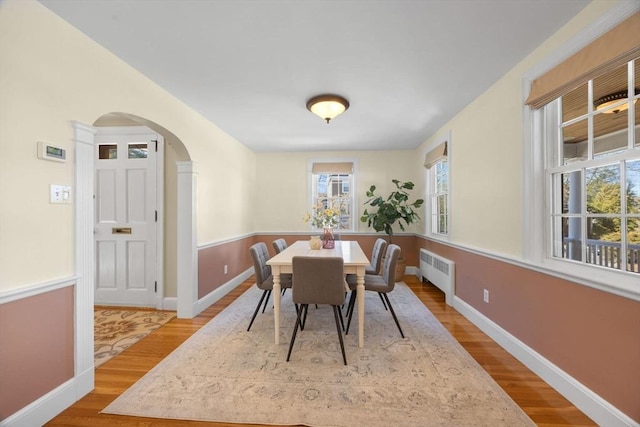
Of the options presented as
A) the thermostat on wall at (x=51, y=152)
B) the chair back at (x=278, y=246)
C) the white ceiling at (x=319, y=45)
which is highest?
the white ceiling at (x=319, y=45)

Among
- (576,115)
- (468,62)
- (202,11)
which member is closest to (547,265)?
(576,115)

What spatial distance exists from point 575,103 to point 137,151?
436 cm

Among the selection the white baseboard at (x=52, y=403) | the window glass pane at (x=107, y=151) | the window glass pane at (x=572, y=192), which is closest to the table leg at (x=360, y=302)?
the window glass pane at (x=572, y=192)

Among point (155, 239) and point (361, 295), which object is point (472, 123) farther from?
point (155, 239)

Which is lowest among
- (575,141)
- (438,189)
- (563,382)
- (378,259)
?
(563,382)

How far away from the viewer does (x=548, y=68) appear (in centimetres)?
191

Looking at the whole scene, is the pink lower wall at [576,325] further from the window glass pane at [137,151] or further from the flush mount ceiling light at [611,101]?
the window glass pane at [137,151]

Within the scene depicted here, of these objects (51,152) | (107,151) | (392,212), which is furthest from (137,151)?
(392,212)

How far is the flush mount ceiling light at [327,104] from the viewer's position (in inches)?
108

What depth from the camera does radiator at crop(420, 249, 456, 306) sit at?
343 cm

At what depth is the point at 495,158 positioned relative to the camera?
8.48 ft

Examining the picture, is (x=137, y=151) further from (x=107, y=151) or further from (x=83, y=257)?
(x=83, y=257)

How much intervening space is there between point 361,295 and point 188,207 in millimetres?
2203

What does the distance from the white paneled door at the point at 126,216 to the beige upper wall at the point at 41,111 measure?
4.17ft
